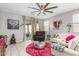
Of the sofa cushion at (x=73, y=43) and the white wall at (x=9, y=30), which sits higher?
the white wall at (x=9, y=30)

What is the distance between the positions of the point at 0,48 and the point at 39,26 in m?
0.80

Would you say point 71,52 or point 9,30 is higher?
point 9,30

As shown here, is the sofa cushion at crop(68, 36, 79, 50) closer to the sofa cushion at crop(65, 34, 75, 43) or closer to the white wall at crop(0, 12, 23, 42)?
the sofa cushion at crop(65, 34, 75, 43)

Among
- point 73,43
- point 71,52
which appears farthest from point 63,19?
point 71,52

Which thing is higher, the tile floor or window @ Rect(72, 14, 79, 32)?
window @ Rect(72, 14, 79, 32)

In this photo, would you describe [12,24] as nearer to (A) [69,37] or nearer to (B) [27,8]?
(B) [27,8]

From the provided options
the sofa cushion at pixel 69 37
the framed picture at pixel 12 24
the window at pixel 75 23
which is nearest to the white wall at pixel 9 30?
the framed picture at pixel 12 24

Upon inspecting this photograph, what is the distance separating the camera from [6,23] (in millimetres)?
1936

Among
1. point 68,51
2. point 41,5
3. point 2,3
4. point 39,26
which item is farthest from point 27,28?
point 68,51

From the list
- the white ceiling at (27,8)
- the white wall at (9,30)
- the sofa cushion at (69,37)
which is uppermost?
the white ceiling at (27,8)

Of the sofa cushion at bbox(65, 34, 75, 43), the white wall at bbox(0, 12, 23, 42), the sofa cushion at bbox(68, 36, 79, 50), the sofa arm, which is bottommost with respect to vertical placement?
the sofa arm

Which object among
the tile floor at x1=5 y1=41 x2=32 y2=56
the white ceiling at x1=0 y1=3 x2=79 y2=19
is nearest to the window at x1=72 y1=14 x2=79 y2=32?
the white ceiling at x1=0 y1=3 x2=79 y2=19

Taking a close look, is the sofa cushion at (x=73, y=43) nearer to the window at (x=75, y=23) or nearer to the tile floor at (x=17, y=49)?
Answer: the window at (x=75, y=23)

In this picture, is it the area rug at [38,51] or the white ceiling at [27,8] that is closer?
the white ceiling at [27,8]
